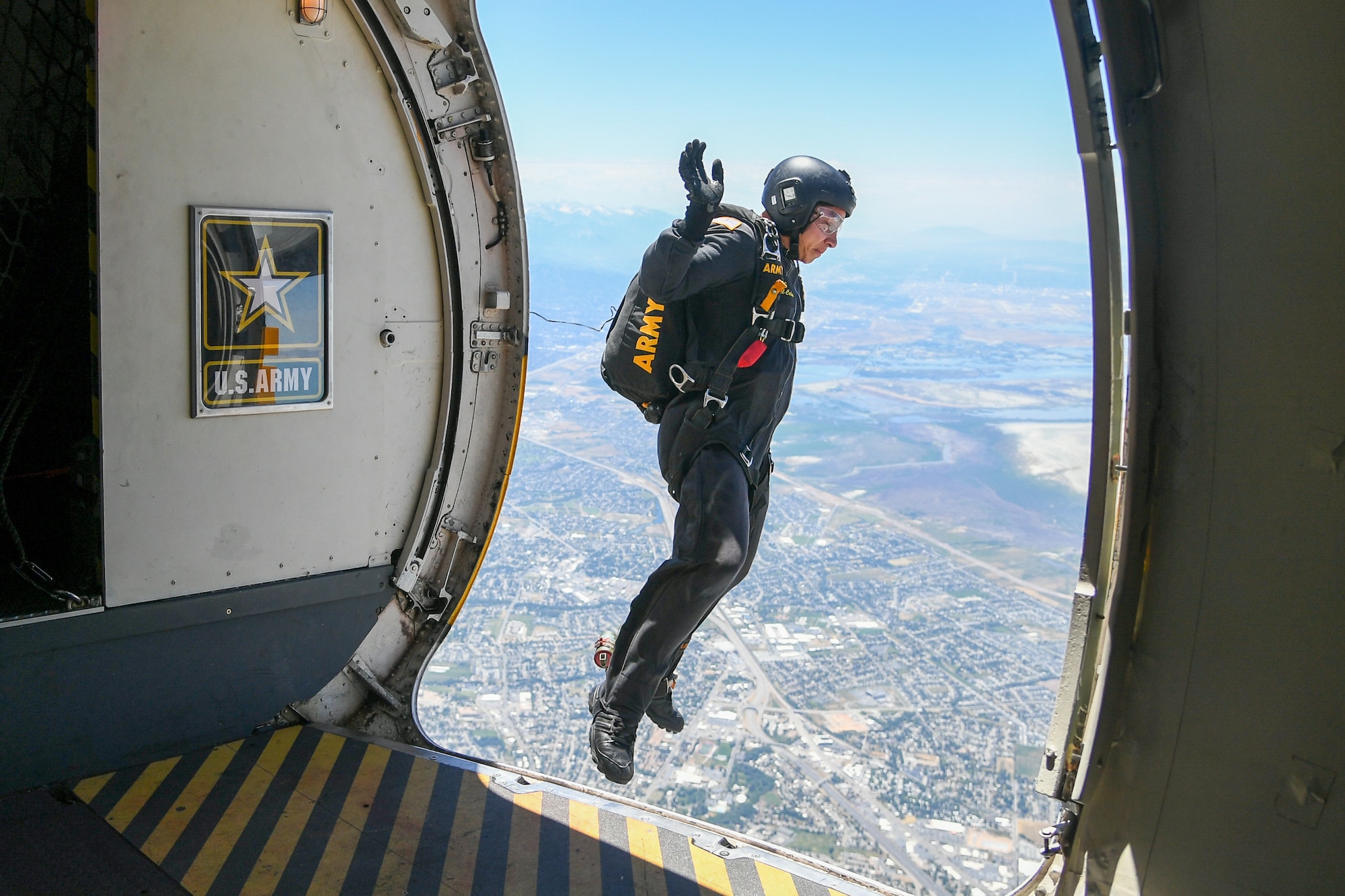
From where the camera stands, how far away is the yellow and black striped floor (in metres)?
2.83

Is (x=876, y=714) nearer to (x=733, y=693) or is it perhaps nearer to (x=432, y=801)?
(x=733, y=693)

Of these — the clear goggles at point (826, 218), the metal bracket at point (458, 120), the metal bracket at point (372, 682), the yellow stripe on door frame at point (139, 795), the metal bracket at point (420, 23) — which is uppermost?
the metal bracket at point (420, 23)

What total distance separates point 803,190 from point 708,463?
2.62 ft

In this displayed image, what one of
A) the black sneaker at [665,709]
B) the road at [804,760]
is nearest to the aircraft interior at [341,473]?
the black sneaker at [665,709]

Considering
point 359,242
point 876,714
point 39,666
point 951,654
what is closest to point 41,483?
point 39,666

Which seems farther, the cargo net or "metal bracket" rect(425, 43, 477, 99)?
"metal bracket" rect(425, 43, 477, 99)

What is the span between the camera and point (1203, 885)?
1525 mm

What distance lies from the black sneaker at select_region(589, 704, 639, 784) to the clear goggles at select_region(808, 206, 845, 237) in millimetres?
1472

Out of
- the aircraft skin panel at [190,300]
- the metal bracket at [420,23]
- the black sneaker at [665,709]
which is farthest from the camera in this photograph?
the metal bracket at [420,23]

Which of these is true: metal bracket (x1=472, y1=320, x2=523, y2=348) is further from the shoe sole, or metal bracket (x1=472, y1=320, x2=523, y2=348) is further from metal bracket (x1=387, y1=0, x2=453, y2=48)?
the shoe sole

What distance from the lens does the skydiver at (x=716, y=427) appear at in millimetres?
2725

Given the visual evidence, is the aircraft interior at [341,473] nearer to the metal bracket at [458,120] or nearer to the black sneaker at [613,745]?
the metal bracket at [458,120]

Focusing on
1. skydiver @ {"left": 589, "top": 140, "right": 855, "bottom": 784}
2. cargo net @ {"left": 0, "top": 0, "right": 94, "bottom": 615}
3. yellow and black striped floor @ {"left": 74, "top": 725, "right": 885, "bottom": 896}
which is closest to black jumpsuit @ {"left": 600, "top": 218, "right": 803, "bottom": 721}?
skydiver @ {"left": 589, "top": 140, "right": 855, "bottom": 784}

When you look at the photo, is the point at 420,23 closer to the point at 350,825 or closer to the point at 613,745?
the point at 613,745
